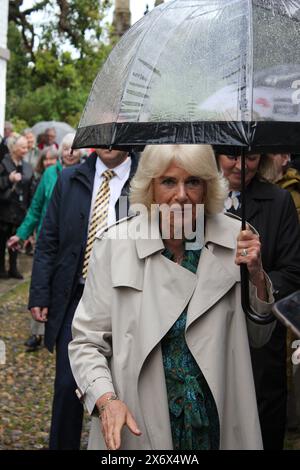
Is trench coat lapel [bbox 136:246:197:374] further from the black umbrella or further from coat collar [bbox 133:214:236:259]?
the black umbrella

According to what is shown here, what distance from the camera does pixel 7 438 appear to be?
6262 mm

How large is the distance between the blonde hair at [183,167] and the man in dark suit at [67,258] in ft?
5.62

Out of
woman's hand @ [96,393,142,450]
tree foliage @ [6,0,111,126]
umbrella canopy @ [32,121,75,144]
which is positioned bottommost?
woman's hand @ [96,393,142,450]

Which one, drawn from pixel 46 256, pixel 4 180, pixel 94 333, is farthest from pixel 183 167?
pixel 4 180

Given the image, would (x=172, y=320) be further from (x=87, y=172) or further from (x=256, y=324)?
(x=87, y=172)

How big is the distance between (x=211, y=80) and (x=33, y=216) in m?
5.64

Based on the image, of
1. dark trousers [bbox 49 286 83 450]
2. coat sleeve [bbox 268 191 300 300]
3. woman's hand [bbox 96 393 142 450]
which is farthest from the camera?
dark trousers [bbox 49 286 83 450]

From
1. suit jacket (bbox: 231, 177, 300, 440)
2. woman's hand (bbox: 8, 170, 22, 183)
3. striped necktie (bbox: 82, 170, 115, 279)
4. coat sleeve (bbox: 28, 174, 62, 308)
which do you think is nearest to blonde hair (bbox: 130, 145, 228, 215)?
suit jacket (bbox: 231, 177, 300, 440)

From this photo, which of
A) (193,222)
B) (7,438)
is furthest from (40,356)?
(193,222)

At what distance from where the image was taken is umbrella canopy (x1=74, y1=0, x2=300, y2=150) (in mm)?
3043

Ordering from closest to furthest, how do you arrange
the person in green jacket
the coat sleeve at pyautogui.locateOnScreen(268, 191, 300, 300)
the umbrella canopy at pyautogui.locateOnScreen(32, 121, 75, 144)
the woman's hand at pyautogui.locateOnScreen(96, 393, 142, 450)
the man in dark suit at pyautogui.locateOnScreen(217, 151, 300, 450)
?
the woman's hand at pyautogui.locateOnScreen(96, 393, 142, 450) → the coat sleeve at pyautogui.locateOnScreen(268, 191, 300, 300) → the man in dark suit at pyautogui.locateOnScreen(217, 151, 300, 450) → the person in green jacket → the umbrella canopy at pyautogui.locateOnScreen(32, 121, 75, 144)

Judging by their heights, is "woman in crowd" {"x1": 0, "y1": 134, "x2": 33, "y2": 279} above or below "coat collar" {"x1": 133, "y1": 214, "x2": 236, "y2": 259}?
above

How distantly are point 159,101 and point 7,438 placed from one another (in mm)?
3752

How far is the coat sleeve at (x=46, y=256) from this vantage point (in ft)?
A: 17.2
